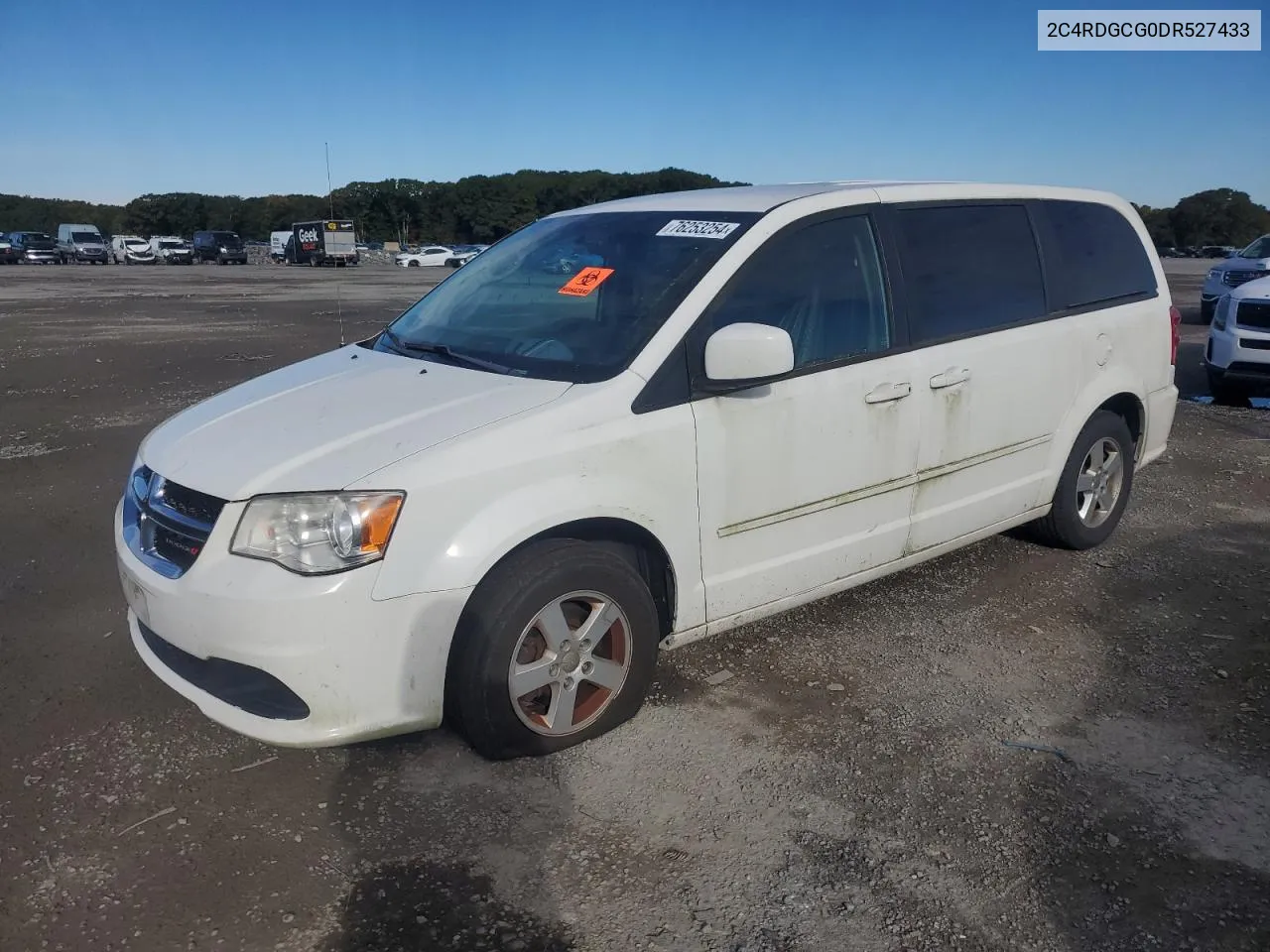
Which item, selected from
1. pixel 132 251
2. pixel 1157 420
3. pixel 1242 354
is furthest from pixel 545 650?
pixel 132 251

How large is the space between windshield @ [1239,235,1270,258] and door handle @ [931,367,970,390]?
1506cm

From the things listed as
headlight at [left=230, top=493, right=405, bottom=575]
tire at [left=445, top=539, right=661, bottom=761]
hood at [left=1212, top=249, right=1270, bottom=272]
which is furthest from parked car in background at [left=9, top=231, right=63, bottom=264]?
tire at [left=445, top=539, right=661, bottom=761]

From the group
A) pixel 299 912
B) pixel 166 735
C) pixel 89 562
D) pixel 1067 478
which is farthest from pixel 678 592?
pixel 89 562

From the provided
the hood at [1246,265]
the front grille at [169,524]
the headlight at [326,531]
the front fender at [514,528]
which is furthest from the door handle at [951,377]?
the hood at [1246,265]

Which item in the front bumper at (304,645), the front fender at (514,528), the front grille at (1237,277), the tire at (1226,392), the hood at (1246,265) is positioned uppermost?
the hood at (1246,265)

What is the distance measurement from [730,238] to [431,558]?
1.64m

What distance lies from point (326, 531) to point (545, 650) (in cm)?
78

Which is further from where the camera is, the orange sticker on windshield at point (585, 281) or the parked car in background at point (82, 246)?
the parked car in background at point (82, 246)

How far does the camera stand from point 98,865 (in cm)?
273

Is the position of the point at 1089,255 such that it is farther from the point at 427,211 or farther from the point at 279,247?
the point at 427,211

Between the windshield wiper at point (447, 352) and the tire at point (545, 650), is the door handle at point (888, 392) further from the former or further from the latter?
the windshield wiper at point (447, 352)

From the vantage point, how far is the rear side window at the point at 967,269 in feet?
13.5

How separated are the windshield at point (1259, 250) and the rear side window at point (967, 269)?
14328mm

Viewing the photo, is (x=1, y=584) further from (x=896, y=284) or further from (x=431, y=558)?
(x=896, y=284)
